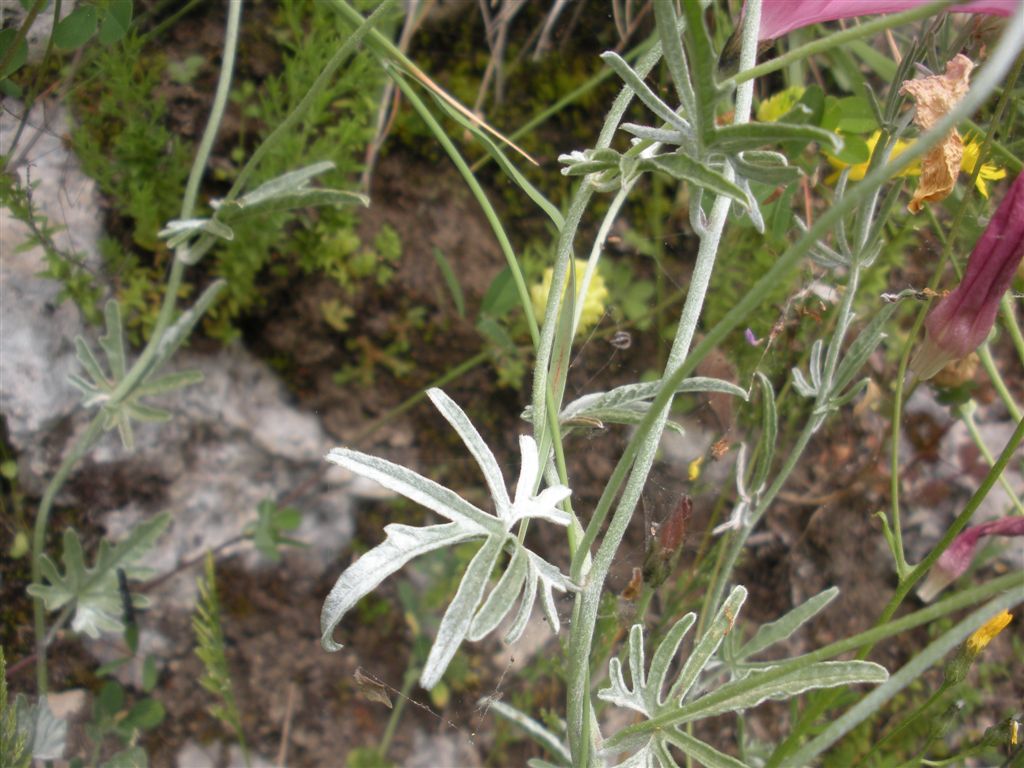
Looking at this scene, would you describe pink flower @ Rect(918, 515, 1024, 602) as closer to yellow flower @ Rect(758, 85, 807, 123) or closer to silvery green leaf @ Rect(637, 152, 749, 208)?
silvery green leaf @ Rect(637, 152, 749, 208)

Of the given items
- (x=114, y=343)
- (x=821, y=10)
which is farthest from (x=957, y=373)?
(x=114, y=343)

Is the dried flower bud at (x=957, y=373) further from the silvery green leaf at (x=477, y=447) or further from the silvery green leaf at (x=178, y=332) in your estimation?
the silvery green leaf at (x=178, y=332)

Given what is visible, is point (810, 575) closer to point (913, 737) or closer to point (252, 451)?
point (913, 737)

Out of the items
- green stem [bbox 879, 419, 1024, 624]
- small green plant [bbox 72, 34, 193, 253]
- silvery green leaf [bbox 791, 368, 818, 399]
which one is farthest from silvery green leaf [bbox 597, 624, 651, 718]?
small green plant [bbox 72, 34, 193, 253]

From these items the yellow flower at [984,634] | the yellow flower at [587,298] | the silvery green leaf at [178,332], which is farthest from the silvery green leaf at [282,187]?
the yellow flower at [984,634]

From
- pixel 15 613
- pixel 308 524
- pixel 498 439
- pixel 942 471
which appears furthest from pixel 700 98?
pixel 942 471
